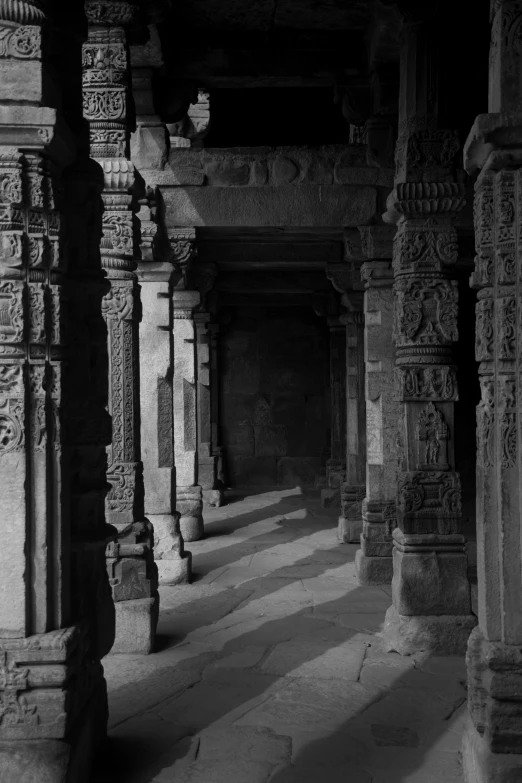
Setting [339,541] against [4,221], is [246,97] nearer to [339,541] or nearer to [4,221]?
[339,541]

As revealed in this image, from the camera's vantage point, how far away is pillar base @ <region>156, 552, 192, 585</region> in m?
7.71

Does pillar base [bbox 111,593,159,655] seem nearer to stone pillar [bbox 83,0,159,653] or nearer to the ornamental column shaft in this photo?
stone pillar [bbox 83,0,159,653]

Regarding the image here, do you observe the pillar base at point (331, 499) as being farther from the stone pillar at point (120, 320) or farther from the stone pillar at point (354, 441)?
the stone pillar at point (120, 320)

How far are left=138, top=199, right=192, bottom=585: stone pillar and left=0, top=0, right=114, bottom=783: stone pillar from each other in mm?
4199

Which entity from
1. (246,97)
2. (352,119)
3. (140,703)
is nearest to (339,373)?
(246,97)

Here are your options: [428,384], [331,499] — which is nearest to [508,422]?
[428,384]

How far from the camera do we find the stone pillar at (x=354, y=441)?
32.4 ft

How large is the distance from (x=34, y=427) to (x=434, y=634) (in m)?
3.47

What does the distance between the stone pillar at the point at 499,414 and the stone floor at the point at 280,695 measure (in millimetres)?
632

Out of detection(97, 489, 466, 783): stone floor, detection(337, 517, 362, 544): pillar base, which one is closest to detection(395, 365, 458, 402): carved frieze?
detection(97, 489, 466, 783): stone floor

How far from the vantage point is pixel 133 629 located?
216 inches

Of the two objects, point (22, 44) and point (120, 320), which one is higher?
point (22, 44)

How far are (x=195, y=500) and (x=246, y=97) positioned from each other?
18.8 ft

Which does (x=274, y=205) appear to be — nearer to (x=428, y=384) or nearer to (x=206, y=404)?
(x=428, y=384)
